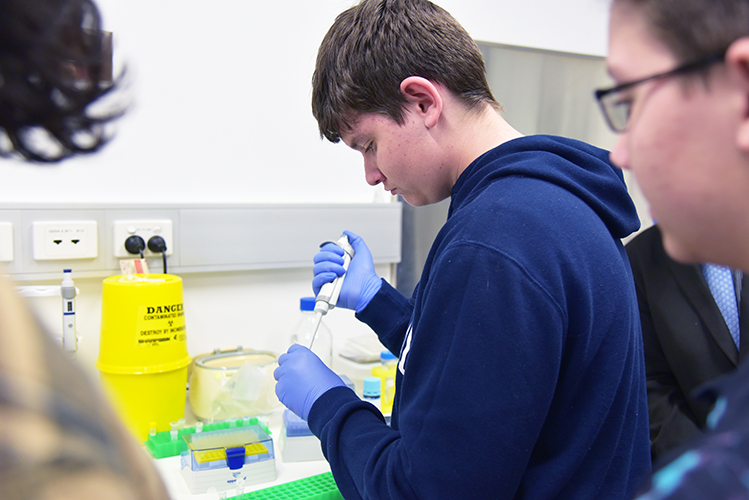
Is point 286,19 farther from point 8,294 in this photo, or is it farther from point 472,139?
point 8,294

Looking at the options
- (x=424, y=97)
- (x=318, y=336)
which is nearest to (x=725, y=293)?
(x=424, y=97)

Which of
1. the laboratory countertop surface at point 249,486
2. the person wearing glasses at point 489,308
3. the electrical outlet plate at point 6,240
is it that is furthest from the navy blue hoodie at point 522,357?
the electrical outlet plate at point 6,240

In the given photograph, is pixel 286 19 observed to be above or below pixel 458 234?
above

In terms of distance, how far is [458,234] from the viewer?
27.9 inches

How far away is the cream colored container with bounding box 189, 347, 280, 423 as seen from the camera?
1.43 meters

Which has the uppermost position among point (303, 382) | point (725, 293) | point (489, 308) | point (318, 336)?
point (489, 308)

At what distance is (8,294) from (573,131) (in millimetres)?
2147

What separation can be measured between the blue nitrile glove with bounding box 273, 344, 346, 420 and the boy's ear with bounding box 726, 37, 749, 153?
0.72 metres

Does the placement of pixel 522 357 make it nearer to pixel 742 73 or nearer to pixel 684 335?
pixel 742 73

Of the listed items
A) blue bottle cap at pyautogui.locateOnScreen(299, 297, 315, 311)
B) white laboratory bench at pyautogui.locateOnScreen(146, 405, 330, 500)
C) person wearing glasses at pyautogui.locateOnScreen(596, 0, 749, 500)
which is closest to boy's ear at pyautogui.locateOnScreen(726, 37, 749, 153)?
person wearing glasses at pyautogui.locateOnScreen(596, 0, 749, 500)

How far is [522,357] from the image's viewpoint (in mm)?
655

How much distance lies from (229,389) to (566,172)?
992 mm

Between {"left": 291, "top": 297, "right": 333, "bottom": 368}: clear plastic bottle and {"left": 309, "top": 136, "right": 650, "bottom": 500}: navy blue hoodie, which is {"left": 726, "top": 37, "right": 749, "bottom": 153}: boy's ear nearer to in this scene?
{"left": 309, "top": 136, "right": 650, "bottom": 500}: navy blue hoodie

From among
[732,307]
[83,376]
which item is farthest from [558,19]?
[83,376]
